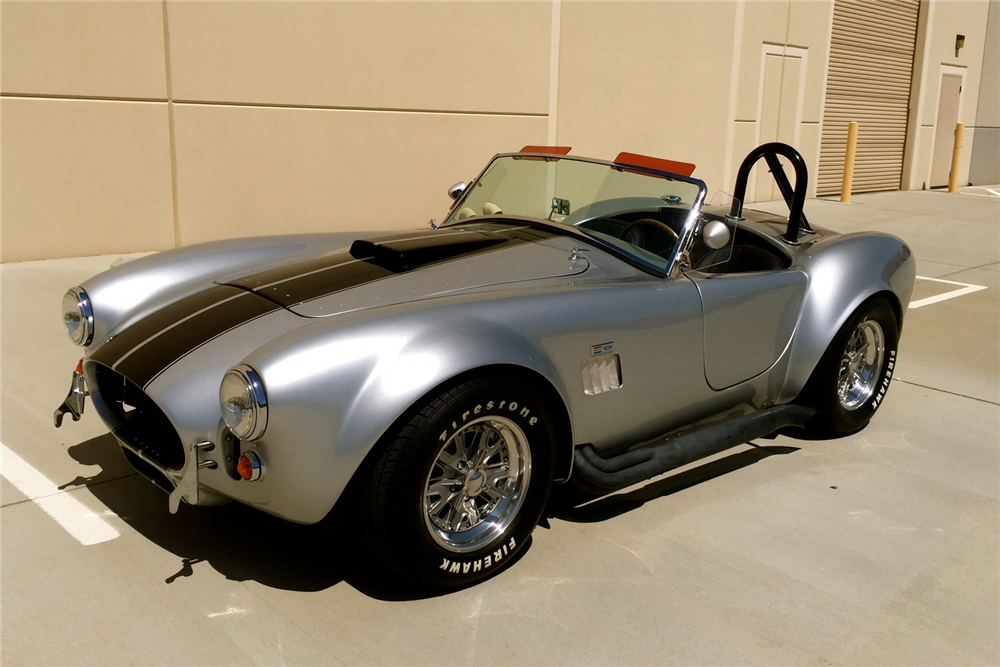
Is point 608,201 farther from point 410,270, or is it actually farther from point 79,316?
point 79,316

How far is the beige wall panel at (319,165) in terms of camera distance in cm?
820

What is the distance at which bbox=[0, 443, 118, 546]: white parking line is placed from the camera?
3.26 meters

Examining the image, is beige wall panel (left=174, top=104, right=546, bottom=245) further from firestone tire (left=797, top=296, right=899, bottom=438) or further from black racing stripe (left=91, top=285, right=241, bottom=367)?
firestone tire (left=797, top=296, right=899, bottom=438)

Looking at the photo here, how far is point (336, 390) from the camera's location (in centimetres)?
259

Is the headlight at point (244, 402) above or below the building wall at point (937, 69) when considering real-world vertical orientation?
below

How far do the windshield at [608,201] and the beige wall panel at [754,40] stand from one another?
9705 millimetres

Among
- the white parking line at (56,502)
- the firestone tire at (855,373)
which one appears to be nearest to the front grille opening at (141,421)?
the white parking line at (56,502)

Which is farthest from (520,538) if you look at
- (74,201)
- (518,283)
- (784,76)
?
(784,76)

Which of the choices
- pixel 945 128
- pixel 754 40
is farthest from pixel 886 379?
pixel 945 128

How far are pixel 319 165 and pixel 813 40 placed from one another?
9.30 meters

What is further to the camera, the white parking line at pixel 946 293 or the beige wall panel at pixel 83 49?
the white parking line at pixel 946 293

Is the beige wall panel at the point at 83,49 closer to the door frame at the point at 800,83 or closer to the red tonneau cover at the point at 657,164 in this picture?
the red tonneau cover at the point at 657,164

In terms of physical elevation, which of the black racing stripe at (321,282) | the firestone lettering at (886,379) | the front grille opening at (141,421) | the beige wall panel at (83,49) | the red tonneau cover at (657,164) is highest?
the beige wall panel at (83,49)

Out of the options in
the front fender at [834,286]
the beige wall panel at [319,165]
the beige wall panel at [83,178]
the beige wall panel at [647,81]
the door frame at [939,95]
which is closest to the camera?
the front fender at [834,286]
